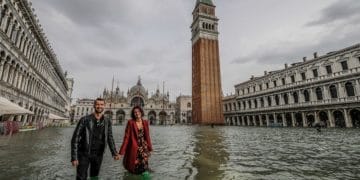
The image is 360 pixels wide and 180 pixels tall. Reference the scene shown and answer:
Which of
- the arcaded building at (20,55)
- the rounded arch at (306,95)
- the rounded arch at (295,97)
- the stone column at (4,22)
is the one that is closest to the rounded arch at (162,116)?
the rounded arch at (295,97)

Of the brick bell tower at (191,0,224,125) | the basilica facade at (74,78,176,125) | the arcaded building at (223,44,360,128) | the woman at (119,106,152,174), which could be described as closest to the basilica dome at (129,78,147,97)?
the basilica facade at (74,78,176,125)

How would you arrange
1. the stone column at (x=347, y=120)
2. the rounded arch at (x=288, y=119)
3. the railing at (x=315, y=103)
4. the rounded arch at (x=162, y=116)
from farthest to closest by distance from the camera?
the rounded arch at (x=162, y=116) → the rounded arch at (x=288, y=119) → the stone column at (x=347, y=120) → the railing at (x=315, y=103)

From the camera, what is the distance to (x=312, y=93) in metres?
36.2

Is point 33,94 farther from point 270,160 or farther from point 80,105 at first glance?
point 80,105

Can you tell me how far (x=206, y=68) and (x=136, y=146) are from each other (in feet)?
188

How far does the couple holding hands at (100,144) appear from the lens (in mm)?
3660

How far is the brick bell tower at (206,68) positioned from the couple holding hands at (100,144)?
2060 inches

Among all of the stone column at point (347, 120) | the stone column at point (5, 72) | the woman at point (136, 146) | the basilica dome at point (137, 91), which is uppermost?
the basilica dome at point (137, 91)

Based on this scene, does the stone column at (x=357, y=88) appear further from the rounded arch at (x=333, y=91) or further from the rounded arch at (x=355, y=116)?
the rounded arch at (x=333, y=91)

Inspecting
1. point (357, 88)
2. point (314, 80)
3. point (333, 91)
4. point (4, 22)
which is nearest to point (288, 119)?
point (314, 80)

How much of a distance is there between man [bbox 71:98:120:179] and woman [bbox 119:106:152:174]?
24cm

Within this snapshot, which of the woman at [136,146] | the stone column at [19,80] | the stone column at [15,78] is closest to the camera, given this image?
the woman at [136,146]

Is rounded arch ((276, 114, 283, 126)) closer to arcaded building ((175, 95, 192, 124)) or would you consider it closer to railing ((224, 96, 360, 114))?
railing ((224, 96, 360, 114))

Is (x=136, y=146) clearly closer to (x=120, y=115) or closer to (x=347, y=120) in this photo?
(x=347, y=120)
